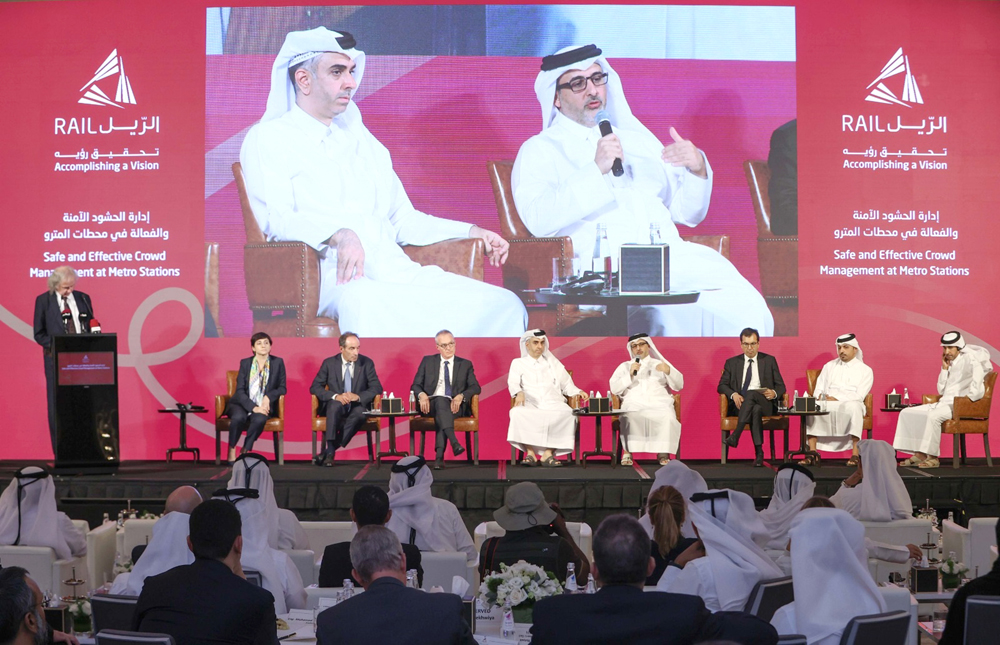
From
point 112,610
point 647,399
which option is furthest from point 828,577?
point 647,399

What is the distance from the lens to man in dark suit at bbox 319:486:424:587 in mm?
4043

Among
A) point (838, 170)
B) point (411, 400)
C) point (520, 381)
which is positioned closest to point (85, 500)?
point (411, 400)

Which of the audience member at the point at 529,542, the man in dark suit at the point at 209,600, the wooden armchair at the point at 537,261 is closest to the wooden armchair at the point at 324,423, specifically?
the wooden armchair at the point at 537,261

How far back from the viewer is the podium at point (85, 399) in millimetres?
7973

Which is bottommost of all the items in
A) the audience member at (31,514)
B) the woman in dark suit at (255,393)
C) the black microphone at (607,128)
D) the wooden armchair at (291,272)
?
the audience member at (31,514)

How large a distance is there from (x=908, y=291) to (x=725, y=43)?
293 centimetres

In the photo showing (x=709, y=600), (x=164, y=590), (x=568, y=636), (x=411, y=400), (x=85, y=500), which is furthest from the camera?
(x=411, y=400)

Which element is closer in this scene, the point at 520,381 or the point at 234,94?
the point at 520,381

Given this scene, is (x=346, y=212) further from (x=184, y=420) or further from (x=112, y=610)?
(x=112, y=610)

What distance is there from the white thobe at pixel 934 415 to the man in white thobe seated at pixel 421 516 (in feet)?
16.9

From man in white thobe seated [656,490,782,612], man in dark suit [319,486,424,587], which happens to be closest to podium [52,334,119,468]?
man in dark suit [319,486,424,587]

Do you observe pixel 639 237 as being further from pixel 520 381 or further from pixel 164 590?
pixel 164 590

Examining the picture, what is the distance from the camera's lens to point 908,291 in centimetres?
990

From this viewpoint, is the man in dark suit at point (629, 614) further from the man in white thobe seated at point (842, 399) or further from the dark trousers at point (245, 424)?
the man in white thobe seated at point (842, 399)
